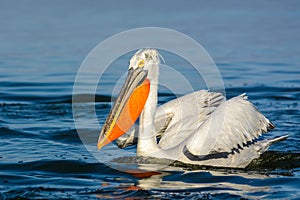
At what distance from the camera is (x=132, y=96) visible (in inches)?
263

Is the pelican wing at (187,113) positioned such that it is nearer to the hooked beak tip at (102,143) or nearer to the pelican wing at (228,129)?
the pelican wing at (228,129)

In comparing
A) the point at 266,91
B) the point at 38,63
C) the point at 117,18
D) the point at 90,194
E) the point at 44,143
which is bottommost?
the point at 90,194

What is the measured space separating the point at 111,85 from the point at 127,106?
14.7 feet

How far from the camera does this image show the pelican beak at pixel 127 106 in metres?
6.48

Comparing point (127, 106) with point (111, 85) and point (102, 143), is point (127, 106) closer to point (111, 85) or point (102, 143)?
point (102, 143)

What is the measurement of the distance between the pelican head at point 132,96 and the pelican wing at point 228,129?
617 millimetres

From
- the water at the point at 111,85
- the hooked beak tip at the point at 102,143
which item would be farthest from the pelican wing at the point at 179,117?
the hooked beak tip at the point at 102,143

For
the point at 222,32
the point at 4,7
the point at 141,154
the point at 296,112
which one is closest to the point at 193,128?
the point at 141,154

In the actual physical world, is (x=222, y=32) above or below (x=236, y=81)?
above

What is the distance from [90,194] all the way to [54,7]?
39.1 ft

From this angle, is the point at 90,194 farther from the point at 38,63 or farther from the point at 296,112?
the point at 38,63

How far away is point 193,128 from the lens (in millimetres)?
7180

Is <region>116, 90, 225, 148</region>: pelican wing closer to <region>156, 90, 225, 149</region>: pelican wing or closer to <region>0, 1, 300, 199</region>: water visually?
<region>156, 90, 225, 149</region>: pelican wing

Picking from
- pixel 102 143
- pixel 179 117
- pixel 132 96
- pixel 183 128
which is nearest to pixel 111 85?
pixel 179 117
